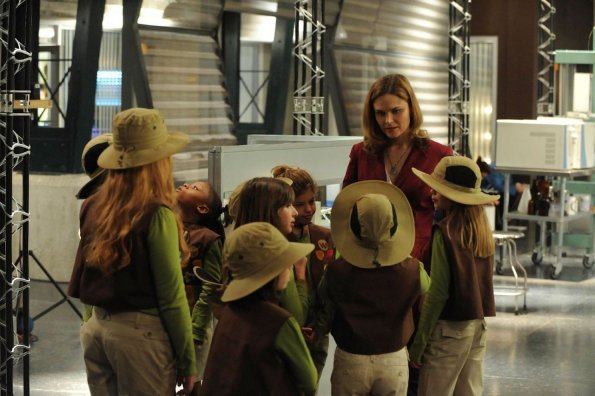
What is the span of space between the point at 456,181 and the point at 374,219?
632mm

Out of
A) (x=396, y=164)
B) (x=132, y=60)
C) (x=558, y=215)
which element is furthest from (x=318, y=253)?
(x=558, y=215)

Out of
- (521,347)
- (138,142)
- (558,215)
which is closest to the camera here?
(138,142)

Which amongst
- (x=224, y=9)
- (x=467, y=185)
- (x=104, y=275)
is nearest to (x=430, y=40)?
(x=224, y=9)

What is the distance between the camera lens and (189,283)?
4.14 metres

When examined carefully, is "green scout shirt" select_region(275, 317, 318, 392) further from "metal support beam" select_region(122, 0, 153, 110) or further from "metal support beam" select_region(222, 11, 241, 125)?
"metal support beam" select_region(222, 11, 241, 125)

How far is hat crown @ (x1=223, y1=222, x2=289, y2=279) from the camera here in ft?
10.6

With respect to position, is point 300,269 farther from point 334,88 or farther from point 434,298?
point 334,88

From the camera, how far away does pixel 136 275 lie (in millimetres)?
Result: 3416

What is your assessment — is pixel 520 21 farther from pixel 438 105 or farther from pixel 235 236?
pixel 235 236

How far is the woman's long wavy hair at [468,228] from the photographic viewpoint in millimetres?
4188

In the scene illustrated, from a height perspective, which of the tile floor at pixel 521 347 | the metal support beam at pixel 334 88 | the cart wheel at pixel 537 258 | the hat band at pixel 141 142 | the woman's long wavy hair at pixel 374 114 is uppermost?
the metal support beam at pixel 334 88

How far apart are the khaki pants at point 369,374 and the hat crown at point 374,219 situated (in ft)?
1.23

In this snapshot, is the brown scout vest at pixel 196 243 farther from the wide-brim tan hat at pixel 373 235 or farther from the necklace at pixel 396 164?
the necklace at pixel 396 164

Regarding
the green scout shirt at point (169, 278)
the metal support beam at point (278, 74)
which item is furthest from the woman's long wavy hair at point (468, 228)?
the metal support beam at point (278, 74)
